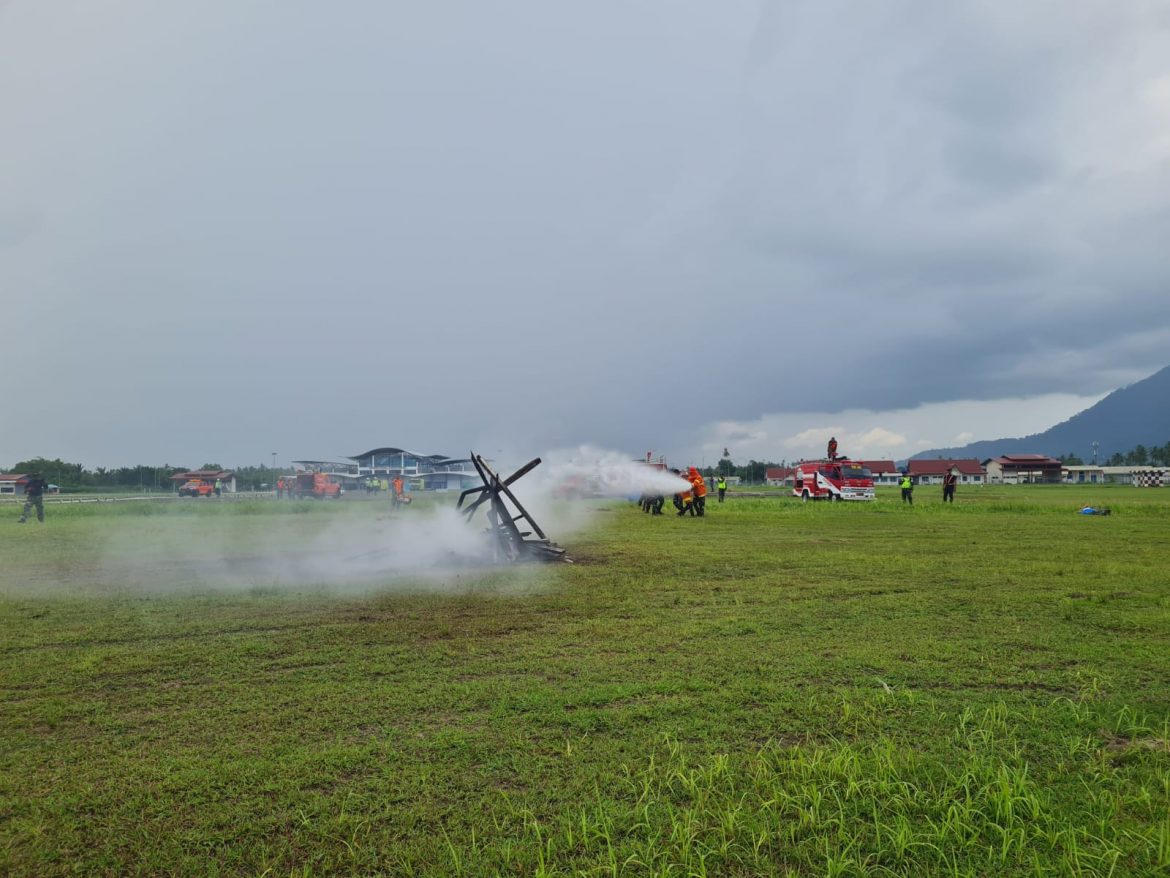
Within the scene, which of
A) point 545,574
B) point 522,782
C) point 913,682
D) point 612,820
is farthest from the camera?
point 545,574

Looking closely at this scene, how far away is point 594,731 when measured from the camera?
5.20 meters

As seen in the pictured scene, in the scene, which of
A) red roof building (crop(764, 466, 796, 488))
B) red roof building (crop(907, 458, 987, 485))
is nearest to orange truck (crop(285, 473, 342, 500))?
red roof building (crop(764, 466, 796, 488))

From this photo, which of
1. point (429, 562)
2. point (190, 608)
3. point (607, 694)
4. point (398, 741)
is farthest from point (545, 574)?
point (398, 741)

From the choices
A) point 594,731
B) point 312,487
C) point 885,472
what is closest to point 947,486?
point 594,731

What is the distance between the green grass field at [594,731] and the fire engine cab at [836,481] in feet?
101

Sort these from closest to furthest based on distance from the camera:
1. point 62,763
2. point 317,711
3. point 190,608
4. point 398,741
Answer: point 62,763 → point 398,741 → point 317,711 → point 190,608

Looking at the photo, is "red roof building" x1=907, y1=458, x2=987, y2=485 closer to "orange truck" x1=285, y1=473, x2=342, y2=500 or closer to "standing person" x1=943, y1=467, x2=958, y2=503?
A: "standing person" x1=943, y1=467, x2=958, y2=503

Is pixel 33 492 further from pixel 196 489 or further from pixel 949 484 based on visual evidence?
pixel 949 484

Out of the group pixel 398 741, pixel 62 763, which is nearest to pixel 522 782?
pixel 398 741

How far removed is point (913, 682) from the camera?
248 inches

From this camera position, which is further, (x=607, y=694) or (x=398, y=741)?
(x=607, y=694)

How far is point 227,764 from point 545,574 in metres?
9.12

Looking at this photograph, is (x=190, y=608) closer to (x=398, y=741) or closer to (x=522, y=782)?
(x=398, y=741)

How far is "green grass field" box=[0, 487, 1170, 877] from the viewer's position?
12.3ft
